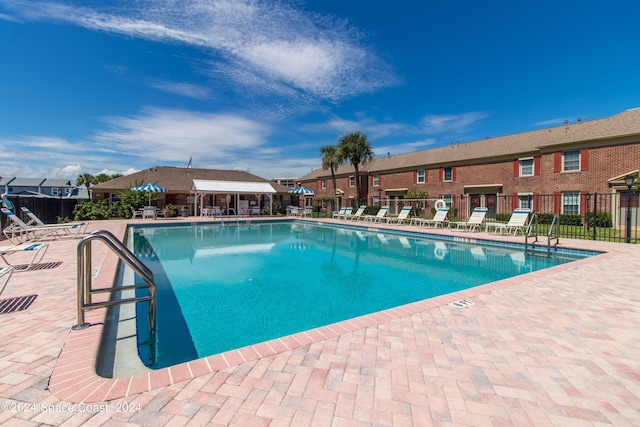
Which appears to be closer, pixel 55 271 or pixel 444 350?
pixel 444 350

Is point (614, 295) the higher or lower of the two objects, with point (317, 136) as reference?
lower

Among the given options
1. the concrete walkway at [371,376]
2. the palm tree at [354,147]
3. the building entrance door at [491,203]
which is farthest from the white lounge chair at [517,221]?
the palm tree at [354,147]

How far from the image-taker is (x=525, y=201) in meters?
21.2

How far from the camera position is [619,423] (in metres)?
2.04

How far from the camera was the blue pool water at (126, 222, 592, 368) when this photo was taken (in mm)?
4805

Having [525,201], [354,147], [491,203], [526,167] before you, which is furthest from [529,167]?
[354,147]

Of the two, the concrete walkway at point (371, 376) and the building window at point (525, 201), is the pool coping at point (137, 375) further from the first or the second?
the building window at point (525, 201)

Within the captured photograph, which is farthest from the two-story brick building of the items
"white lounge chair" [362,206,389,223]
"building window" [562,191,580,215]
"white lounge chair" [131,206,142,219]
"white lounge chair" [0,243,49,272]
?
"white lounge chair" [131,206,142,219]

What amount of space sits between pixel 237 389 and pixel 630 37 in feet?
75.7

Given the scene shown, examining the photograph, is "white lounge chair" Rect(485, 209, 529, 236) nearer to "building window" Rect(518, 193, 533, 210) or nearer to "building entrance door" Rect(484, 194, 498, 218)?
"building window" Rect(518, 193, 533, 210)

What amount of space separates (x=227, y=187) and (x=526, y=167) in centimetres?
2405

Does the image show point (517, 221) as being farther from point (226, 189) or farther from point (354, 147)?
point (226, 189)

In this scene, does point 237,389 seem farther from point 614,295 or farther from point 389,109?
point 389,109

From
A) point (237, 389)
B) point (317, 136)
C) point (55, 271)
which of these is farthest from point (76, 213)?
point (237, 389)
